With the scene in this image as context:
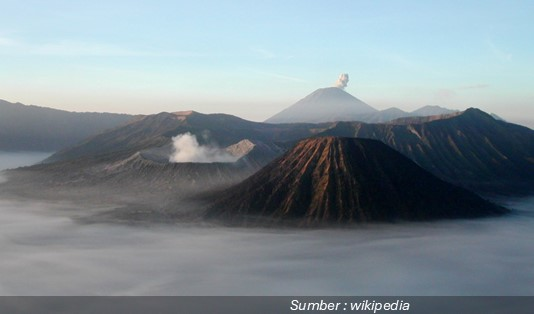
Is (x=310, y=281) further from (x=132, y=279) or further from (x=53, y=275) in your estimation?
(x=53, y=275)

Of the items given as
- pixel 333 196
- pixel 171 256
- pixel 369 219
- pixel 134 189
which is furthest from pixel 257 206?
pixel 134 189

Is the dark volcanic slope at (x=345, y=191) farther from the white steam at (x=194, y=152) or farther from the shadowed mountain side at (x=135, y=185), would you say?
the white steam at (x=194, y=152)
